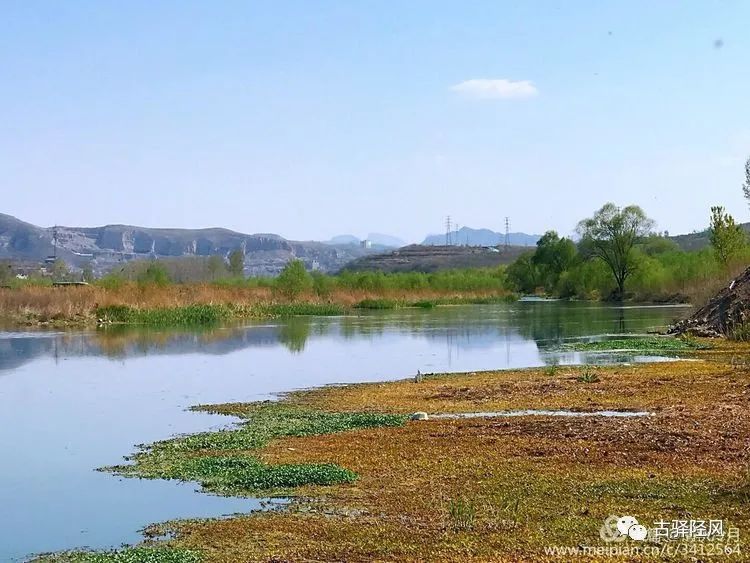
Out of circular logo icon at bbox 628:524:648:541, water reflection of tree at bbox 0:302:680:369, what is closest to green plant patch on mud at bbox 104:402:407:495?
circular logo icon at bbox 628:524:648:541

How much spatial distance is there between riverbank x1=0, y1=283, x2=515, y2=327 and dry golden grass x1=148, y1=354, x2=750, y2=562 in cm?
4146

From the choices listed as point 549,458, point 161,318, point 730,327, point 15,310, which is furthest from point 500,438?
point 15,310

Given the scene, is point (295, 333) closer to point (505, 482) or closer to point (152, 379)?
point (152, 379)

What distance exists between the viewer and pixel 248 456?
577 inches

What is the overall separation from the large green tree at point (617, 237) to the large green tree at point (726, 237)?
2732 centimetres

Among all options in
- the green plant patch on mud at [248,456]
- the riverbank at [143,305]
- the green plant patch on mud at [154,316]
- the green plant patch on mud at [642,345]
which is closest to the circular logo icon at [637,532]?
the green plant patch on mud at [248,456]

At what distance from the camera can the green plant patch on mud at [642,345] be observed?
33062 mm

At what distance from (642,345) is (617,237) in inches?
2273

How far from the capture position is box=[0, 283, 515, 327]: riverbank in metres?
57.5

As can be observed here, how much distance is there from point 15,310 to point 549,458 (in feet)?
178

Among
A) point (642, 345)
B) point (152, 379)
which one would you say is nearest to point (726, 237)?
point (642, 345)

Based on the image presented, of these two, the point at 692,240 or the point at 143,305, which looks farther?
the point at 692,240

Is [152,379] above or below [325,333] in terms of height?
below

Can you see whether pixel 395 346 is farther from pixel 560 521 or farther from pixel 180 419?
pixel 560 521
